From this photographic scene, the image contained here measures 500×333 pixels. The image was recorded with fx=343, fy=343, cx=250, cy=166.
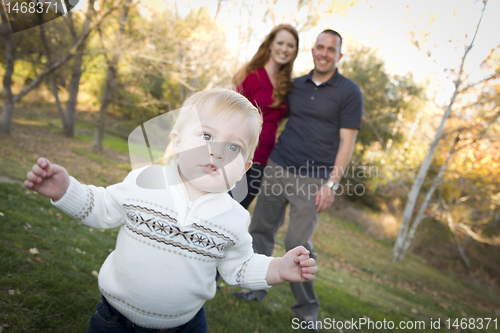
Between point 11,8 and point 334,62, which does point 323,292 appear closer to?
point 334,62

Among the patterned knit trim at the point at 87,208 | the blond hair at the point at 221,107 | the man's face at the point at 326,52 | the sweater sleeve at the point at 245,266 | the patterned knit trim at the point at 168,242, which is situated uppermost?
the man's face at the point at 326,52

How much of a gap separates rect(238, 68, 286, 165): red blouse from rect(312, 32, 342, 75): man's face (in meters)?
0.48

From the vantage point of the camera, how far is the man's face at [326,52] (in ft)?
10.2

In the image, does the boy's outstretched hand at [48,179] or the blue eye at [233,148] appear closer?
the boy's outstretched hand at [48,179]

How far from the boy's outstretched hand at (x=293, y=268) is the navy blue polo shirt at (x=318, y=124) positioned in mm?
1848

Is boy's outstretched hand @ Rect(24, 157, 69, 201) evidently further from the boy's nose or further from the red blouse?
the red blouse

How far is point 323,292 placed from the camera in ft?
15.4

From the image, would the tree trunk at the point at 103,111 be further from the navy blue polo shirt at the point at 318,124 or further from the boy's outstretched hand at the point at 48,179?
the boy's outstretched hand at the point at 48,179

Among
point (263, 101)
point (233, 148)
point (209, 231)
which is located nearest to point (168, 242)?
point (209, 231)

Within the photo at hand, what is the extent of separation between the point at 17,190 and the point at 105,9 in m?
7.30

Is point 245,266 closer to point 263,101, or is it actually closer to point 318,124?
point 263,101

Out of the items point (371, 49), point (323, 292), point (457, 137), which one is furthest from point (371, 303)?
point (371, 49)

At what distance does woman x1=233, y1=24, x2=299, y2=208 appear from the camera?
10.2ft

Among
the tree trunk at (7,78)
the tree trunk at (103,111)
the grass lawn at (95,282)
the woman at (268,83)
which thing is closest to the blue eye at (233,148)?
the grass lawn at (95,282)
